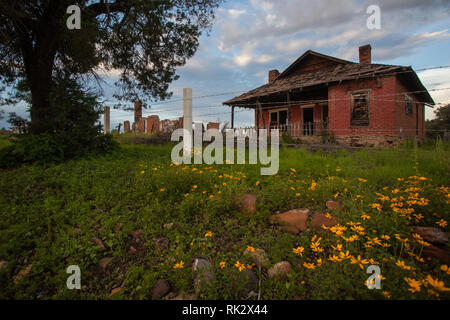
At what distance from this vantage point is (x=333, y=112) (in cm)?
1241

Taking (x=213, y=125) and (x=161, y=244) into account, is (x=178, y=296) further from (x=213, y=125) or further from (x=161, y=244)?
(x=213, y=125)

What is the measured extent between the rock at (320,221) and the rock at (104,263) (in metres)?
2.49

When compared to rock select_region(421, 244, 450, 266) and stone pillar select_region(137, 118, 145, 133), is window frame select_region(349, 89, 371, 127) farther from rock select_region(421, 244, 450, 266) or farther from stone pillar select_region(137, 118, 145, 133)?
stone pillar select_region(137, 118, 145, 133)

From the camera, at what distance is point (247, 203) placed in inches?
130

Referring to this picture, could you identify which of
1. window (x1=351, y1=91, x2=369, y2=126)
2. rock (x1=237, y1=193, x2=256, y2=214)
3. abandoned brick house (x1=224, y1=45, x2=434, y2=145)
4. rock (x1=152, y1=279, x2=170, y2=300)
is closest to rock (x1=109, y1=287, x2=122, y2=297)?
rock (x1=152, y1=279, x2=170, y2=300)

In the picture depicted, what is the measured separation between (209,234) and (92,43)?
246 inches

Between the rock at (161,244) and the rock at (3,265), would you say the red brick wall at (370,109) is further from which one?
the rock at (3,265)

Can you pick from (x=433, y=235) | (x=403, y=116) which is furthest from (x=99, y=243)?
(x=403, y=116)

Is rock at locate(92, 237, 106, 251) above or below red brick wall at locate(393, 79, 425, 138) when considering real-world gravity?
below

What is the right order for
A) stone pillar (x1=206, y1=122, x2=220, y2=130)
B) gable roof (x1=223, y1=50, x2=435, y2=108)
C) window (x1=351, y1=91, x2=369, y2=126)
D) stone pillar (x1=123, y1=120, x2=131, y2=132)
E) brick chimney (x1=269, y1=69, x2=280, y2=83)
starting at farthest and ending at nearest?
brick chimney (x1=269, y1=69, x2=280, y2=83)
stone pillar (x1=123, y1=120, x2=131, y2=132)
stone pillar (x1=206, y1=122, x2=220, y2=130)
window (x1=351, y1=91, x2=369, y2=126)
gable roof (x1=223, y1=50, x2=435, y2=108)

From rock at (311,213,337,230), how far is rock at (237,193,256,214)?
0.82 m

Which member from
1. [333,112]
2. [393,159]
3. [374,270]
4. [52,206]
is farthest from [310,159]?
[333,112]

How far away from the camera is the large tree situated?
18.8 feet

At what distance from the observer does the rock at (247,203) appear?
10.6 feet
